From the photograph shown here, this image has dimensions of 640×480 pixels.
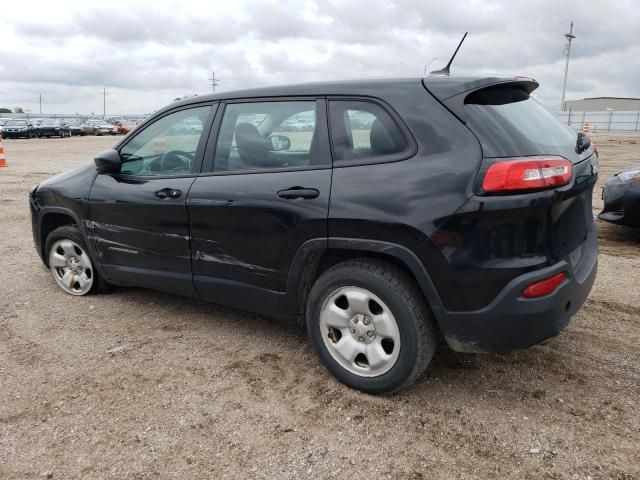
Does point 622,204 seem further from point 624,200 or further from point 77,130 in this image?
point 77,130

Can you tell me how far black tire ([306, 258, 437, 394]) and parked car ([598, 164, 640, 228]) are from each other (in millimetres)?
4229

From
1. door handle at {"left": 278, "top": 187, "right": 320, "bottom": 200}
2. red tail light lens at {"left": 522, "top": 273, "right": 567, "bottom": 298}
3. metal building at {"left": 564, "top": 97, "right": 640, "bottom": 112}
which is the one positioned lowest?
red tail light lens at {"left": 522, "top": 273, "right": 567, "bottom": 298}

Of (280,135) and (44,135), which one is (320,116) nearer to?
(280,135)

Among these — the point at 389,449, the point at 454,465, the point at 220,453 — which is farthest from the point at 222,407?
the point at 454,465

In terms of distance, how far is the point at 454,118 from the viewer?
8.89 feet

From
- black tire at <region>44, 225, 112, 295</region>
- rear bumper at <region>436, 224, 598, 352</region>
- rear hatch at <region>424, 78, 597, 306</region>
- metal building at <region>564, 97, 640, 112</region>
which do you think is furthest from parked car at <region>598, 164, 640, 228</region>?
metal building at <region>564, 97, 640, 112</region>

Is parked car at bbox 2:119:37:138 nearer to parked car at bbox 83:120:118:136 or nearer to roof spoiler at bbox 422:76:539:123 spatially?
parked car at bbox 83:120:118:136

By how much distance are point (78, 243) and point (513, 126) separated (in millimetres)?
3460

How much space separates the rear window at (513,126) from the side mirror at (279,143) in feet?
3.54

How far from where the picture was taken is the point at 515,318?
258cm

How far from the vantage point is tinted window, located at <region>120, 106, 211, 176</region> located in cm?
371

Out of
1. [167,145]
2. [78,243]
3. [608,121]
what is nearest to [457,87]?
[167,145]

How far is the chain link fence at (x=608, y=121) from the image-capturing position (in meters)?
50.4

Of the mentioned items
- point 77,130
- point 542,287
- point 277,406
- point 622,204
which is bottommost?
point 277,406
